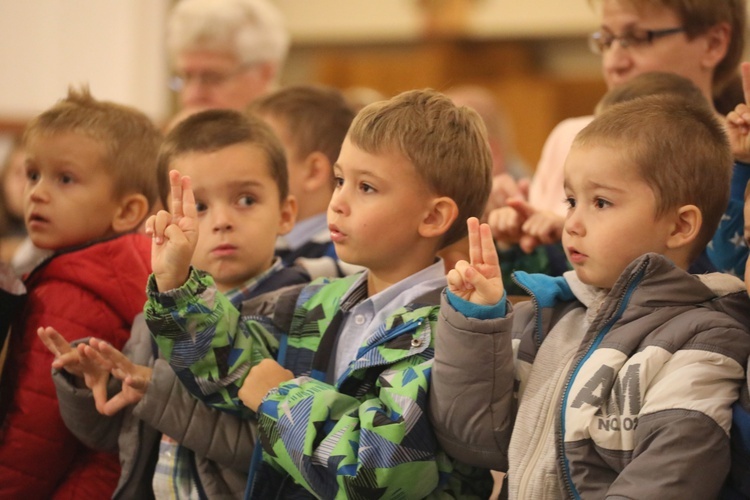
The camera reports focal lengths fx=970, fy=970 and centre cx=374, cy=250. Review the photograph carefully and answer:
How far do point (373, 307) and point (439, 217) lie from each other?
23cm

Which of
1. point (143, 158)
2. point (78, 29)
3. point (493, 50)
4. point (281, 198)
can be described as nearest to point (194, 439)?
point (281, 198)

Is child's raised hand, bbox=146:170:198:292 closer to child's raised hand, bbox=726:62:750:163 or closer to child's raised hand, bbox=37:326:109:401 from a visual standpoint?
child's raised hand, bbox=37:326:109:401

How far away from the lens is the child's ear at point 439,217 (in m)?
1.98

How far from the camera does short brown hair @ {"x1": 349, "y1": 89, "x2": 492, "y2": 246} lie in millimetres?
1962

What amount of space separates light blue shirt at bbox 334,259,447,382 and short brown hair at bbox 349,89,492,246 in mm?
119

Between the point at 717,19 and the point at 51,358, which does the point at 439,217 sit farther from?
the point at 717,19

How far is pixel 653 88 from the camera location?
7.56 ft

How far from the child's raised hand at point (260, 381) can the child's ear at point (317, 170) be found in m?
1.06

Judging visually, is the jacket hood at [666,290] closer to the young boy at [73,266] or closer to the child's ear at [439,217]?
the child's ear at [439,217]

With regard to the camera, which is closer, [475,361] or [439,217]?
[475,361]

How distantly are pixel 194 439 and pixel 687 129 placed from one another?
45.9 inches

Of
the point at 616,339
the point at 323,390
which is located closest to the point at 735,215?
the point at 616,339

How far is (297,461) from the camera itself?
1.82m

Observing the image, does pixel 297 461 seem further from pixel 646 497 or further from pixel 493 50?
pixel 493 50
